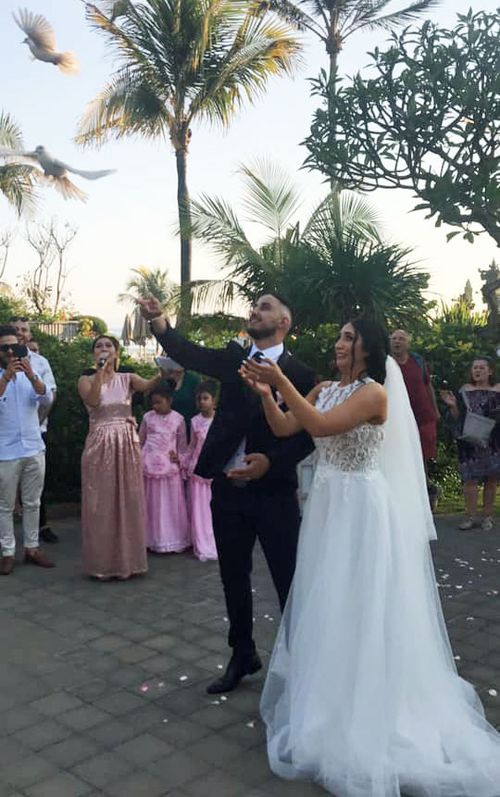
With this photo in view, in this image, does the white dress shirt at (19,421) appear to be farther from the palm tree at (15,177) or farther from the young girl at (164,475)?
the palm tree at (15,177)

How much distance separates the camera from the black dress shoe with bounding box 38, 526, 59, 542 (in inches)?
303

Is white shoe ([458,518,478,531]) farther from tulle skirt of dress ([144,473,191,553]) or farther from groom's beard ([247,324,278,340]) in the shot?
groom's beard ([247,324,278,340])

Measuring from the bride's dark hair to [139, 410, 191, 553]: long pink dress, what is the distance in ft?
13.3

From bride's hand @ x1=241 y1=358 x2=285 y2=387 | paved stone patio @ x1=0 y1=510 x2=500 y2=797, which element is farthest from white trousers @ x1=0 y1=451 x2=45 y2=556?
bride's hand @ x1=241 y1=358 x2=285 y2=387

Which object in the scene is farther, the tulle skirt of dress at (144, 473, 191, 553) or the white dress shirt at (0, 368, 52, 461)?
the tulle skirt of dress at (144, 473, 191, 553)

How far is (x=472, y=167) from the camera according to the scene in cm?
752

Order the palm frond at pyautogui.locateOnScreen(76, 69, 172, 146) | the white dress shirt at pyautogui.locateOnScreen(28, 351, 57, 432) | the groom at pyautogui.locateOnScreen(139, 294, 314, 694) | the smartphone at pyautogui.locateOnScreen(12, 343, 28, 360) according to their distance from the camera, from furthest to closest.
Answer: the palm frond at pyautogui.locateOnScreen(76, 69, 172, 146)
the white dress shirt at pyautogui.locateOnScreen(28, 351, 57, 432)
the smartphone at pyautogui.locateOnScreen(12, 343, 28, 360)
the groom at pyautogui.locateOnScreen(139, 294, 314, 694)

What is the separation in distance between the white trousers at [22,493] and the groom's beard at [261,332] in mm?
3188

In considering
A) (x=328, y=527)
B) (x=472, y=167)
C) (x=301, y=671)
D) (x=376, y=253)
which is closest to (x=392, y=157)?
(x=472, y=167)

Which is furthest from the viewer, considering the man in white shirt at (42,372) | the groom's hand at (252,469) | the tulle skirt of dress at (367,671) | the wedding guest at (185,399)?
the wedding guest at (185,399)

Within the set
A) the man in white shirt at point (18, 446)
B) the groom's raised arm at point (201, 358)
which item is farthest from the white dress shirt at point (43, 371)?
the groom's raised arm at point (201, 358)

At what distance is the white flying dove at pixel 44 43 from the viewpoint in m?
21.2

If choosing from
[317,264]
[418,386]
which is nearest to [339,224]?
[317,264]

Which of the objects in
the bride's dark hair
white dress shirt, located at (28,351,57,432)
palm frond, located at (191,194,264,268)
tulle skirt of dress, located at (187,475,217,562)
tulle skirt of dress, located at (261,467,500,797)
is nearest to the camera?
tulle skirt of dress, located at (261,467,500,797)
